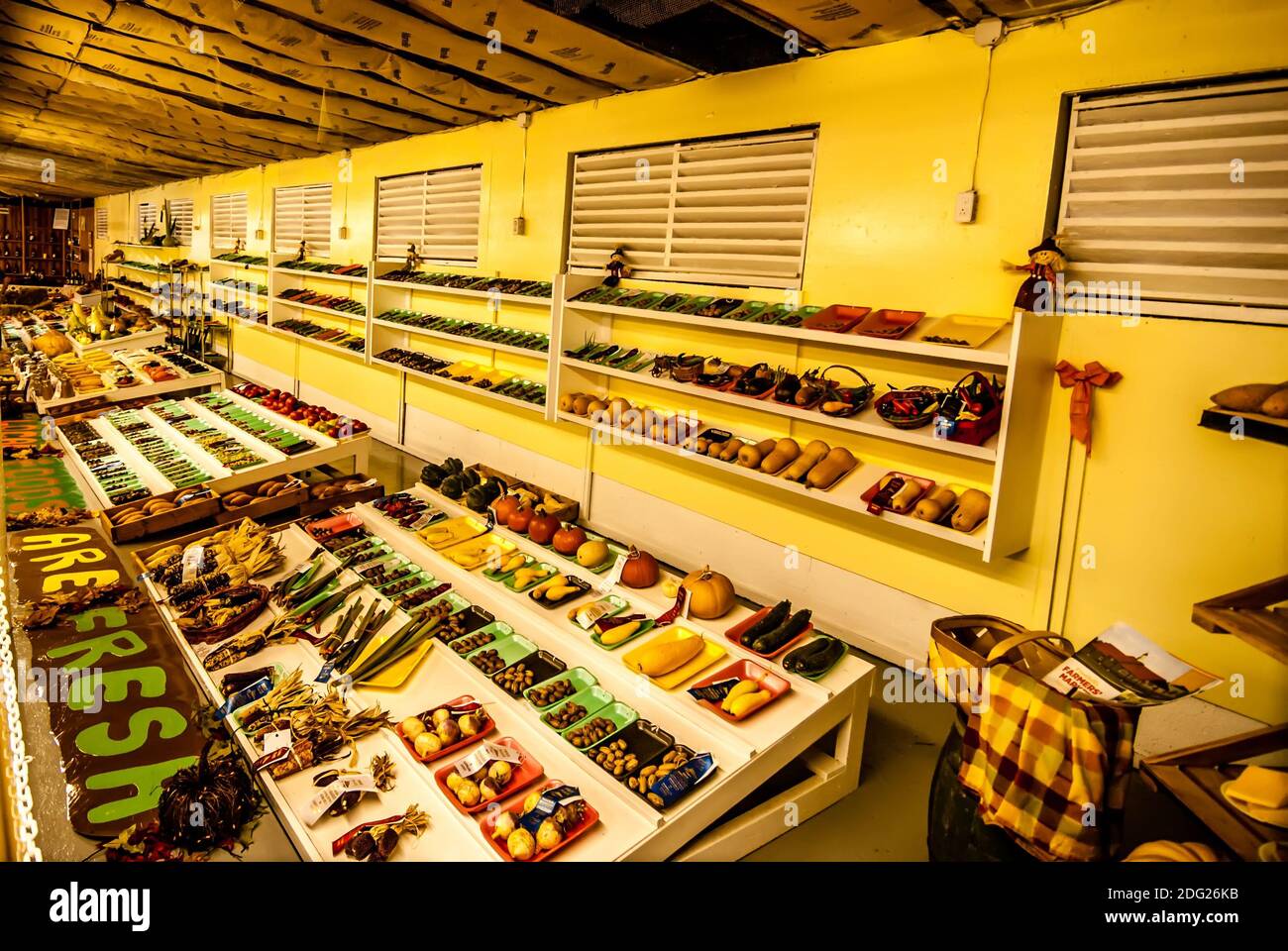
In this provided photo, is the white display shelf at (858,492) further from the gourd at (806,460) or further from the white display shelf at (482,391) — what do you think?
the white display shelf at (482,391)

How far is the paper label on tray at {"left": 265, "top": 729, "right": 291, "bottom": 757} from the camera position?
2594 millimetres

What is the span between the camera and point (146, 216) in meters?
16.8

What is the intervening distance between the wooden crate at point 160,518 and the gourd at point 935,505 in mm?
4616

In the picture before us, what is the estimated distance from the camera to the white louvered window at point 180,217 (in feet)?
47.3

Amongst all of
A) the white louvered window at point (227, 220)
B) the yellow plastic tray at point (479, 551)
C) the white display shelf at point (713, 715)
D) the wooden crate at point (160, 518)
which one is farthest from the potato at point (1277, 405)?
the white louvered window at point (227, 220)

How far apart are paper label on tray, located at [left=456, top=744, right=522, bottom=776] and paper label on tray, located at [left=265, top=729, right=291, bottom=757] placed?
64cm

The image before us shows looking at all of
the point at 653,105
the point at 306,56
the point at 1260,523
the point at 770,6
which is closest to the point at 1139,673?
the point at 1260,523

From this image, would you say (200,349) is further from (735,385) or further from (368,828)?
(368,828)

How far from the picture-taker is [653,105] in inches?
204

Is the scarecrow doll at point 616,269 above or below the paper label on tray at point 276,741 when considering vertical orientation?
above

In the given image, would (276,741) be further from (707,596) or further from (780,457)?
(780,457)

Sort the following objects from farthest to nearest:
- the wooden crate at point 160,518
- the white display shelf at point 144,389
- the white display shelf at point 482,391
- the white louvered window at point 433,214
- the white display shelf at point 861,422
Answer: the white display shelf at point 144,389 < the white louvered window at point 433,214 < the white display shelf at point 482,391 < the wooden crate at point 160,518 < the white display shelf at point 861,422

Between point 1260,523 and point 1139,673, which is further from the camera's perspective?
point 1260,523

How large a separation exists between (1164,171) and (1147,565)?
1665 mm
